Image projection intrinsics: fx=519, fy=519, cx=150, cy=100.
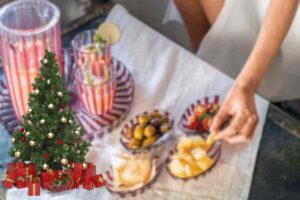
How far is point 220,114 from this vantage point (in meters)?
0.88

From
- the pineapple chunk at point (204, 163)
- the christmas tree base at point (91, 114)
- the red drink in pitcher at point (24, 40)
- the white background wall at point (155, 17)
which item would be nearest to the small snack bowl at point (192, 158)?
the pineapple chunk at point (204, 163)

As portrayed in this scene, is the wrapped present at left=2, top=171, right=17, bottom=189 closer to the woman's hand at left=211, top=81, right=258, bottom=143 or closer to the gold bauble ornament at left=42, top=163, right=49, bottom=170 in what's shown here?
the gold bauble ornament at left=42, top=163, right=49, bottom=170

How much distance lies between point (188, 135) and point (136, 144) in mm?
97

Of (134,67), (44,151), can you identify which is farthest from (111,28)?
(44,151)

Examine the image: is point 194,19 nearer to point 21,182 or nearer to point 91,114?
point 91,114

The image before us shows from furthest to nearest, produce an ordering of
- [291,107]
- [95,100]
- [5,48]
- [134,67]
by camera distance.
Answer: [291,107]
[134,67]
[95,100]
[5,48]

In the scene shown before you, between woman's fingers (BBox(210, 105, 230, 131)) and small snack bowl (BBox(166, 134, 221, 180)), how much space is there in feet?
0.09

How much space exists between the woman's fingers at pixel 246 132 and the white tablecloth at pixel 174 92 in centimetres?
4

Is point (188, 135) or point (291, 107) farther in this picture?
point (291, 107)

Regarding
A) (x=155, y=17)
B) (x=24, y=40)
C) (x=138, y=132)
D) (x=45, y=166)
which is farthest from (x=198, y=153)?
(x=155, y=17)

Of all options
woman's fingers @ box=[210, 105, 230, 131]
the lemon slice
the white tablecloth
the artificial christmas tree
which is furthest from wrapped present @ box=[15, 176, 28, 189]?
the lemon slice

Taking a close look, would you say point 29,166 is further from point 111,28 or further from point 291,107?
point 291,107

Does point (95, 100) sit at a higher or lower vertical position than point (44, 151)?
lower

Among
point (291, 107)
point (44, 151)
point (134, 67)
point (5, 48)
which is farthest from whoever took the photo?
point (291, 107)
